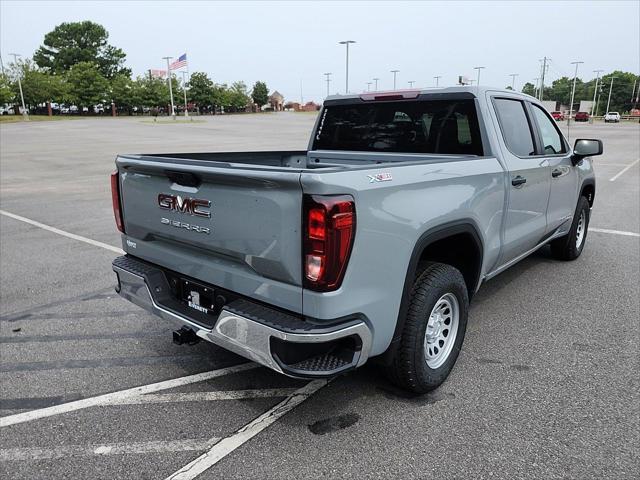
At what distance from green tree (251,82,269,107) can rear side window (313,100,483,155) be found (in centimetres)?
13109

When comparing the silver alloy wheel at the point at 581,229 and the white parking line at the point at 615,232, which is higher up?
the silver alloy wheel at the point at 581,229

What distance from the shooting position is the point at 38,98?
2921 inches

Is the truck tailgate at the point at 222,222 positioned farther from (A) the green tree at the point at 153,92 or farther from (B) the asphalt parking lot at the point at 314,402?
(A) the green tree at the point at 153,92

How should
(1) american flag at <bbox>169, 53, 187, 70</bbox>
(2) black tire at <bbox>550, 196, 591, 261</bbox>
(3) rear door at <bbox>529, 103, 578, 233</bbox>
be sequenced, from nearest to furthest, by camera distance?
(3) rear door at <bbox>529, 103, 578, 233</bbox>, (2) black tire at <bbox>550, 196, 591, 261</bbox>, (1) american flag at <bbox>169, 53, 187, 70</bbox>

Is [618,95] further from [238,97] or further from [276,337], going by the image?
[276,337]

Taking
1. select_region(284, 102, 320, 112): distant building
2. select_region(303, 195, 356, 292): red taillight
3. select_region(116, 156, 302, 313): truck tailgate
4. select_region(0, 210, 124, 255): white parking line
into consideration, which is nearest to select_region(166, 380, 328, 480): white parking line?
select_region(116, 156, 302, 313): truck tailgate

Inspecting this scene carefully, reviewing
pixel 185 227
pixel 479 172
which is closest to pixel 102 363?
pixel 185 227

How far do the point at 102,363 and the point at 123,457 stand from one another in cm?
114

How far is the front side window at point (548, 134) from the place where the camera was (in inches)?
182

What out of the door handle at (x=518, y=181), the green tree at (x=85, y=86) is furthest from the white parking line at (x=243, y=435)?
the green tree at (x=85, y=86)

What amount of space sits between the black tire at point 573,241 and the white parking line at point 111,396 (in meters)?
3.98

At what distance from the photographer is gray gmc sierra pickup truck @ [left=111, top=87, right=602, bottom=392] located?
7.68 ft

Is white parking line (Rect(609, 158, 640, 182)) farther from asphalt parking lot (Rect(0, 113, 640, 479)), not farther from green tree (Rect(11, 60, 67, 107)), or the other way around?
green tree (Rect(11, 60, 67, 107))

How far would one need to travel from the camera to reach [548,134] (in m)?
4.79
